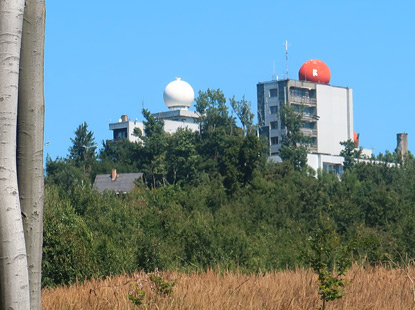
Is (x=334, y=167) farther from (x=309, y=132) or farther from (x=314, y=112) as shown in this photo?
(x=314, y=112)

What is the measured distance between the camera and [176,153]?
81125 millimetres

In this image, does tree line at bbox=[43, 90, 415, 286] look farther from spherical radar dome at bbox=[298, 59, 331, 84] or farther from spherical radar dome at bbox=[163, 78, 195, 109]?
spherical radar dome at bbox=[298, 59, 331, 84]

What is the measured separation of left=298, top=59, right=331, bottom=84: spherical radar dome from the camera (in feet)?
356

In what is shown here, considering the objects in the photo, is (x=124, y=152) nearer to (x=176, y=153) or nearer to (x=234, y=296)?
(x=176, y=153)

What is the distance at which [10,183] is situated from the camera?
574 centimetres

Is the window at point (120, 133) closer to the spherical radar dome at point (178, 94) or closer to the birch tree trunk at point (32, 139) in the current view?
the spherical radar dome at point (178, 94)

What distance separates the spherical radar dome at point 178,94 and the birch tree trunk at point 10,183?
10048cm

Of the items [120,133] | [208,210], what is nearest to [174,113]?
[120,133]

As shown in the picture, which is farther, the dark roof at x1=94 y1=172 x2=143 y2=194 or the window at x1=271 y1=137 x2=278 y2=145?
the window at x1=271 y1=137 x2=278 y2=145

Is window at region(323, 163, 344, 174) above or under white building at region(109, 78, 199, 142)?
under

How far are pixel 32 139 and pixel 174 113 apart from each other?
100461 millimetres

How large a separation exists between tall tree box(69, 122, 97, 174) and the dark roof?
6464 millimetres

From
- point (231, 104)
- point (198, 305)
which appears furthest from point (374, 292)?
point (231, 104)

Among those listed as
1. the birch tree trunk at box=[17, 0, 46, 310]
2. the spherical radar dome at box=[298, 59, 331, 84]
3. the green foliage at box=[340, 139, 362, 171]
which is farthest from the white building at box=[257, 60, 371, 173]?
the birch tree trunk at box=[17, 0, 46, 310]
